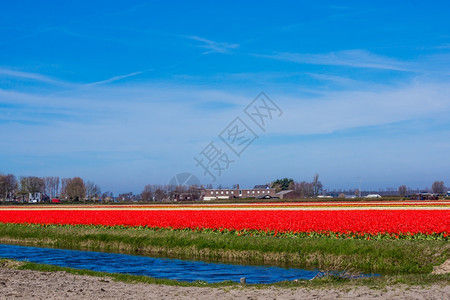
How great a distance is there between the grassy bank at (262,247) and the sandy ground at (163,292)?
311 cm

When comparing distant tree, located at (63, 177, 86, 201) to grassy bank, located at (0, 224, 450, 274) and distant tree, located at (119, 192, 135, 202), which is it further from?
grassy bank, located at (0, 224, 450, 274)

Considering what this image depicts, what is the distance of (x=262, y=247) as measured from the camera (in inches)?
887

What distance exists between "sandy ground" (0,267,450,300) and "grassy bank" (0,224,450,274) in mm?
3106

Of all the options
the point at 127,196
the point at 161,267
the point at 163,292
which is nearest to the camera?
the point at 163,292

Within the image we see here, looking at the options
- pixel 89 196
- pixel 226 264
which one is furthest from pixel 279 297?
pixel 89 196

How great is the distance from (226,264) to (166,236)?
20.1 ft

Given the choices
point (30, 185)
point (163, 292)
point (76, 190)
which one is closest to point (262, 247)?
point (163, 292)

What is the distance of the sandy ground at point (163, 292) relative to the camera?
11.9m

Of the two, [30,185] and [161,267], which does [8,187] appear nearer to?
[30,185]

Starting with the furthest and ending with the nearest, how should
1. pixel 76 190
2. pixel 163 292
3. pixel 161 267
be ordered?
pixel 76 190, pixel 161 267, pixel 163 292

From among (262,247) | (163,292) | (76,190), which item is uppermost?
(76,190)

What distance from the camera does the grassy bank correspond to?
18953 millimetres

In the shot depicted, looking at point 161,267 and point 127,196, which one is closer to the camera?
point 161,267

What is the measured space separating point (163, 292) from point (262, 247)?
9.86m
